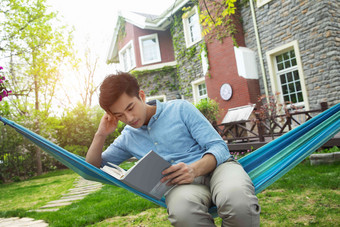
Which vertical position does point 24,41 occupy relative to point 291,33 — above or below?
above

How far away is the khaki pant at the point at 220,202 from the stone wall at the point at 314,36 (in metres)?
5.57

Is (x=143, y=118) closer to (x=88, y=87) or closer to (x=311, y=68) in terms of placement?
(x=311, y=68)

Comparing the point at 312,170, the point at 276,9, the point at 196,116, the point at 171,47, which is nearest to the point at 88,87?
the point at 171,47

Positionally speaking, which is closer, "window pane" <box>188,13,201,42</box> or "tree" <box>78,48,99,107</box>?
"window pane" <box>188,13,201,42</box>

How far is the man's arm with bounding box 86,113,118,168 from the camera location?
1.61 m

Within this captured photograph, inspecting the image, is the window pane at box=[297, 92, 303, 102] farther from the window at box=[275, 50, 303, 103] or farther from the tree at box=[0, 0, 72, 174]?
the tree at box=[0, 0, 72, 174]

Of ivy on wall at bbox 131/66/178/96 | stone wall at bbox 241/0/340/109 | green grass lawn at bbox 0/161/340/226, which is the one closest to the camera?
green grass lawn at bbox 0/161/340/226

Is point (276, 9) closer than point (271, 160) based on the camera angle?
No

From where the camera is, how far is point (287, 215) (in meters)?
1.96

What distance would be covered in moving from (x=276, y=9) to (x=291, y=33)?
81cm

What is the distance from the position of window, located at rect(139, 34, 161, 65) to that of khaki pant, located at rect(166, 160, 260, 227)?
1021cm

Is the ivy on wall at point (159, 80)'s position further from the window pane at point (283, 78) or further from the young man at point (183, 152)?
the young man at point (183, 152)

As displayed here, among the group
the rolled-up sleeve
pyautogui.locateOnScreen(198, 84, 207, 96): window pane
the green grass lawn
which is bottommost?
the green grass lawn

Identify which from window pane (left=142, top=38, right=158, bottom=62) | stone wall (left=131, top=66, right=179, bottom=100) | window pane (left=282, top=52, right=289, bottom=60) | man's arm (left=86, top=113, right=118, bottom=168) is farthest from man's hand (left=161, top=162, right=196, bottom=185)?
window pane (left=142, top=38, right=158, bottom=62)
